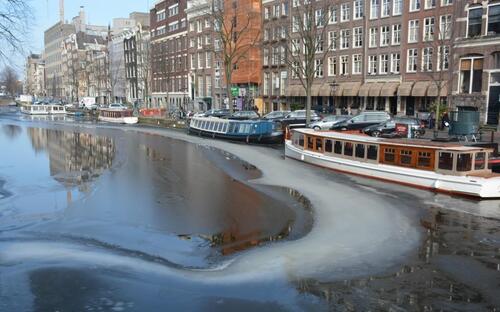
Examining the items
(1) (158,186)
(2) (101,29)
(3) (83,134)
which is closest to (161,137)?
(3) (83,134)

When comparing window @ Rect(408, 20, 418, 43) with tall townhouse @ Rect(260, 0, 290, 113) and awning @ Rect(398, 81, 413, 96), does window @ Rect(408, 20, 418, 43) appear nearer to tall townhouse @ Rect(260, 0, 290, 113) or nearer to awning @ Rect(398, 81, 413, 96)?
awning @ Rect(398, 81, 413, 96)

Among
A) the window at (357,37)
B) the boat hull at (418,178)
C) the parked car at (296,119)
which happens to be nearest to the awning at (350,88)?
the window at (357,37)

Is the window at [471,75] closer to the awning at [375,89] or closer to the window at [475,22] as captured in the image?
the window at [475,22]

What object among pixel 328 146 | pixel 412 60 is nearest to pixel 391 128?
pixel 328 146

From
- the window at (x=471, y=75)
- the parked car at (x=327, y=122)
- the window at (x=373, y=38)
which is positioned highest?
the window at (x=373, y=38)

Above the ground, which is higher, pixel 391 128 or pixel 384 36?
pixel 384 36

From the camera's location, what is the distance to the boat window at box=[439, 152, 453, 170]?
73.4 feet

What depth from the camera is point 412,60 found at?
54.2 metres

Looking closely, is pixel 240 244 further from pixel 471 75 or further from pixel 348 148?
pixel 471 75

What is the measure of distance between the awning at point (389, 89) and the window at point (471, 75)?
24.7 feet

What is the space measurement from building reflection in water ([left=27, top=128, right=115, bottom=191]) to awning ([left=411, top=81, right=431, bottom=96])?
3085cm

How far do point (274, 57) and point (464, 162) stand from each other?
179 feet

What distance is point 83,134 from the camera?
5759cm

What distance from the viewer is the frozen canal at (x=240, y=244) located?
1162cm
